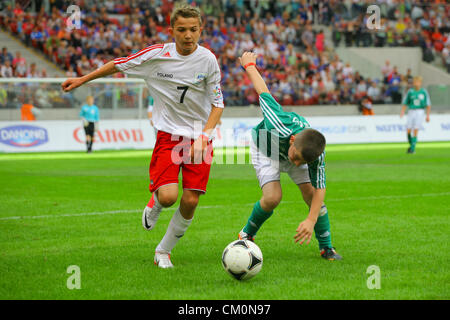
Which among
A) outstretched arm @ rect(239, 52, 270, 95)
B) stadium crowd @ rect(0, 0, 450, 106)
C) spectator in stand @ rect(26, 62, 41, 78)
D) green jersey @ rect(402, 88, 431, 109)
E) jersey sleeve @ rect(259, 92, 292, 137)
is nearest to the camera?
jersey sleeve @ rect(259, 92, 292, 137)

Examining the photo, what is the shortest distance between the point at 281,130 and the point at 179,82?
3.25ft

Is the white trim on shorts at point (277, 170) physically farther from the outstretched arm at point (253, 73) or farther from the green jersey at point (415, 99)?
the green jersey at point (415, 99)

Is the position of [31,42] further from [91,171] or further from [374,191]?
[374,191]

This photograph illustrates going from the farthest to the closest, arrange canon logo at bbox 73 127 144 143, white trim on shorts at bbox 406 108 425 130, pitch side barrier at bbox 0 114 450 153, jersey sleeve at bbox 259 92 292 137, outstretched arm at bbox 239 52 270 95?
canon logo at bbox 73 127 144 143
pitch side barrier at bbox 0 114 450 153
white trim on shorts at bbox 406 108 425 130
outstretched arm at bbox 239 52 270 95
jersey sleeve at bbox 259 92 292 137

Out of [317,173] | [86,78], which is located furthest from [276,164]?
[86,78]

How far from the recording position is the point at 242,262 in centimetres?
529

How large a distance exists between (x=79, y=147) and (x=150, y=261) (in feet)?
61.8

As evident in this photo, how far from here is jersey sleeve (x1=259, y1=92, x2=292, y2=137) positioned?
6102mm

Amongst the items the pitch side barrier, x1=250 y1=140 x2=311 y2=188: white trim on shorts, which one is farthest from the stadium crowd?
x1=250 y1=140 x2=311 y2=188: white trim on shorts

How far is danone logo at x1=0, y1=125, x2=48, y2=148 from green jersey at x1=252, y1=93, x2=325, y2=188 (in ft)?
59.9

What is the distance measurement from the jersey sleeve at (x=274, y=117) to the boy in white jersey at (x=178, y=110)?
433 millimetres

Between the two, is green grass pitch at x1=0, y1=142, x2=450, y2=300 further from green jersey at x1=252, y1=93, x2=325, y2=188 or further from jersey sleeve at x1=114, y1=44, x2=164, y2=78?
jersey sleeve at x1=114, y1=44, x2=164, y2=78

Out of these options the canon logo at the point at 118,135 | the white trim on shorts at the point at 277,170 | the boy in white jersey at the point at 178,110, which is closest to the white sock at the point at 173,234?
the boy in white jersey at the point at 178,110

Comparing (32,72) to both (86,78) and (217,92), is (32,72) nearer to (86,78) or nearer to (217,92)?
(86,78)
